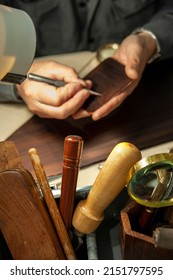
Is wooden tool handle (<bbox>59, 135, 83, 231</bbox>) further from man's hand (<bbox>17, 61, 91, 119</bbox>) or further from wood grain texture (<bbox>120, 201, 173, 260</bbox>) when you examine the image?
man's hand (<bbox>17, 61, 91, 119</bbox>)

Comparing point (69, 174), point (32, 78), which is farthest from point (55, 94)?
point (69, 174)

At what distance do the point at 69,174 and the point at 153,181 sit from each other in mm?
95

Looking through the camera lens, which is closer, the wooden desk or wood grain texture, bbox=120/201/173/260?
wood grain texture, bbox=120/201/173/260

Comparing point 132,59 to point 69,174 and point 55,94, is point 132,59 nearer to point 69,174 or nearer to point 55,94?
point 55,94

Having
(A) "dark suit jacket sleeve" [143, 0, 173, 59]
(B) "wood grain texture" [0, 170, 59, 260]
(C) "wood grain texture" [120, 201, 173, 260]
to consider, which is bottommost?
(A) "dark suit jacket sleeve" [143, 0, 173, 59]

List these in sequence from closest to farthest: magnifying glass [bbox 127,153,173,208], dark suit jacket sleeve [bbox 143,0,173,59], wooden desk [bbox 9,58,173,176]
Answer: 1. magnifying glass [bbox 127,153,173,208]
2. wooden desk [bbox 9,58,173,176]
3. dark suit jacket sleeve [bbox 143,0,173,59]

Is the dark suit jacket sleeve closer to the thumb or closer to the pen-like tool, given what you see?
the thumb

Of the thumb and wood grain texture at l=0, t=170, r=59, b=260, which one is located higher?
wood grain texture at l=0, t=170, r=59, b=260

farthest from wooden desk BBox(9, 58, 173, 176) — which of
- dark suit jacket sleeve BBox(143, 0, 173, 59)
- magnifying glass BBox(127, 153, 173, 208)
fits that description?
magnifying glass BBox(127, 153, 173, 208)

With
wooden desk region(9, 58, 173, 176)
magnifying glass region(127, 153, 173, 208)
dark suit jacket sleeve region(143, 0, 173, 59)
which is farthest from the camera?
dark suit jacket sleeve region(143, 0, 173, 59)

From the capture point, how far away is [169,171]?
432 millimetres

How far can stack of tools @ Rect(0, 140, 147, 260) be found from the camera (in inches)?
17.5

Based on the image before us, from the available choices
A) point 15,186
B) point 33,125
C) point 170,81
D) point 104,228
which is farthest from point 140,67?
point 15,186

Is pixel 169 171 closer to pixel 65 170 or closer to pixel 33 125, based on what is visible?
pixel 65 170
